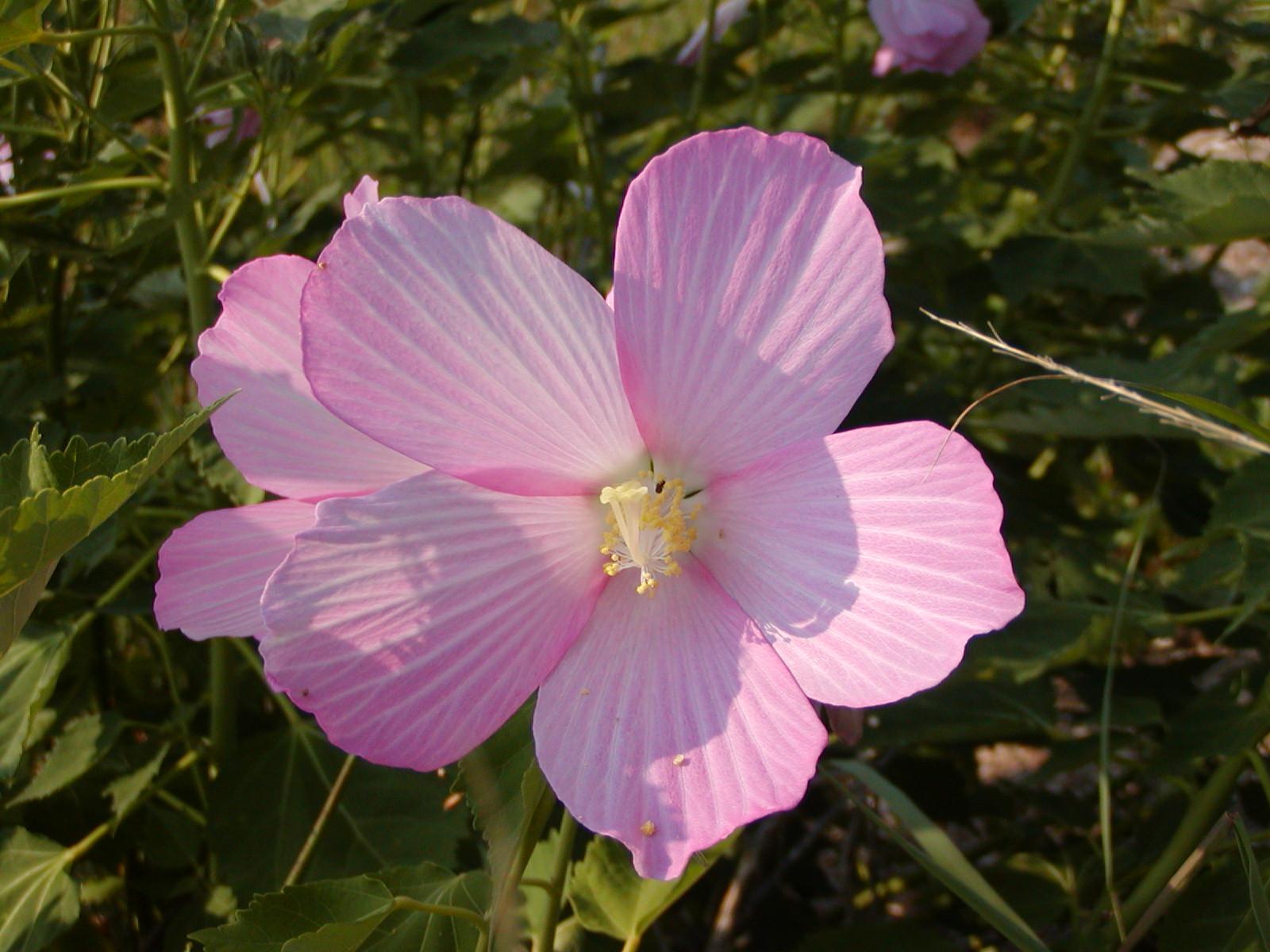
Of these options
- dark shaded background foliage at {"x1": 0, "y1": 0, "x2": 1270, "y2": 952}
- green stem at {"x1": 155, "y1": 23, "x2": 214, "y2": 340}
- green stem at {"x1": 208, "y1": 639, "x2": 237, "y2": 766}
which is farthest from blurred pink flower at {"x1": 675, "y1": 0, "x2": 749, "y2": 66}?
green stem at {"x1": 208, "y1": 639, "x2": 237, "y2": 766}

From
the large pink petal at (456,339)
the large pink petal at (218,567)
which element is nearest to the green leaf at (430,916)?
the large pink petal at (218,567)

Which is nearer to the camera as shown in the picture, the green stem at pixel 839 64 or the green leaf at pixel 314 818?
the green leaf at pixel 314 818

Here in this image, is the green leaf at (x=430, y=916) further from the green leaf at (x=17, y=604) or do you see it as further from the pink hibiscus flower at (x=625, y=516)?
the green leaf at (x=17, y=604)

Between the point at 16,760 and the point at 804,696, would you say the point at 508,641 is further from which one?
the point at 16,760

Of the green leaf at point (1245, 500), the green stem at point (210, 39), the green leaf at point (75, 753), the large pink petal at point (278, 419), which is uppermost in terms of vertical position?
the green stem at point (210, 39)

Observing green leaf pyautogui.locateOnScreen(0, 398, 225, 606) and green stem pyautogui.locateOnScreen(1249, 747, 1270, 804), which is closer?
green leaf pyautogui.locateOnScreen(0, 398, 225, 606)

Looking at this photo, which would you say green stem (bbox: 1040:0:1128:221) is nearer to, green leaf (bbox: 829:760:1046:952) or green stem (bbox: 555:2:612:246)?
green stem (bbox: 555:2:612:246)

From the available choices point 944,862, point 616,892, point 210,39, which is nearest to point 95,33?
point 210,39

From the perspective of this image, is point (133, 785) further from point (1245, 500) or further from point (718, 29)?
point (718, 29)
